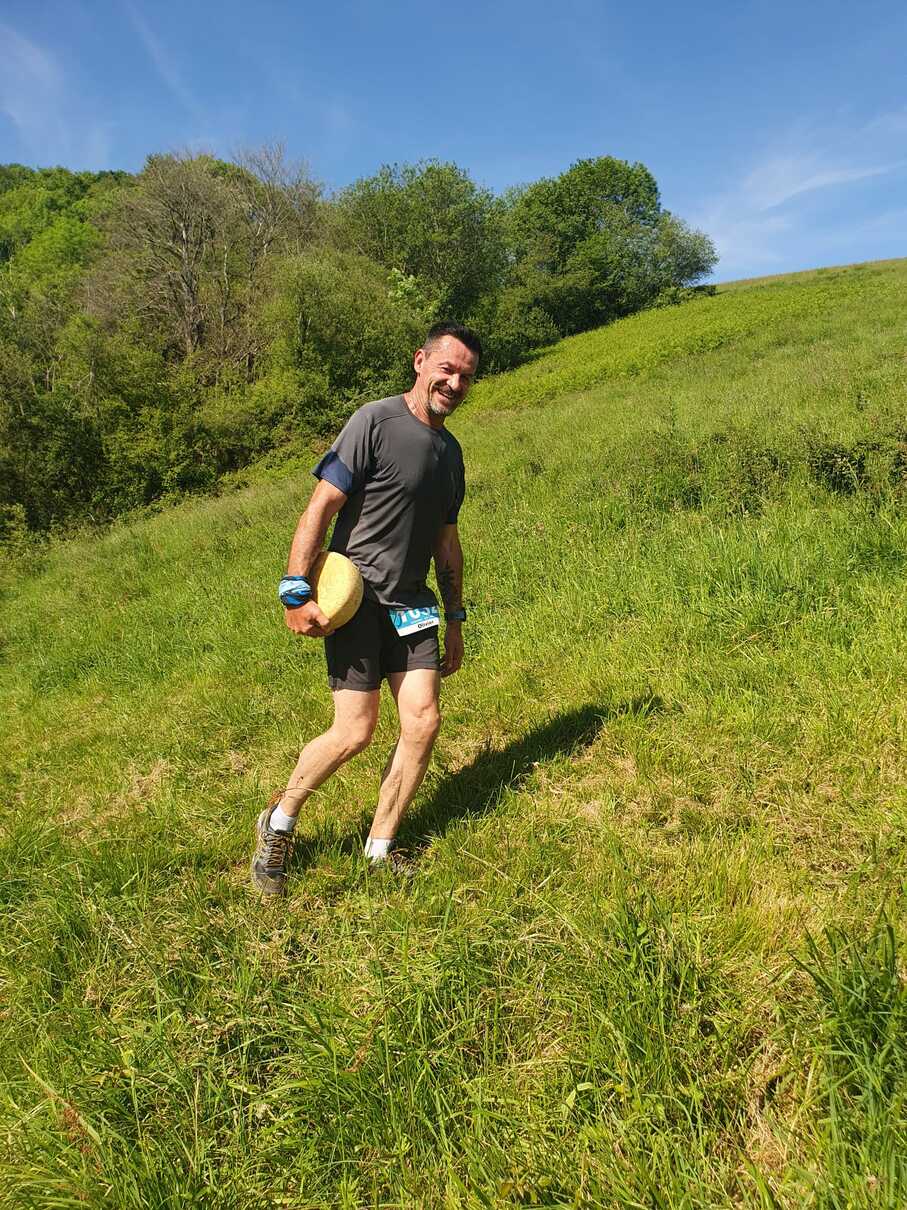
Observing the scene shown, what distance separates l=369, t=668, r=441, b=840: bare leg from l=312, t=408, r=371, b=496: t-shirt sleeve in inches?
32.6

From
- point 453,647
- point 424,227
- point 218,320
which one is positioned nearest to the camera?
point 453,647

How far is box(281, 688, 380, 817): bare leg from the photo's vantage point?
8.22ft

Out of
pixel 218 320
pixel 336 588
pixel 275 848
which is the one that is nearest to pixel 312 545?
pixel 336 588

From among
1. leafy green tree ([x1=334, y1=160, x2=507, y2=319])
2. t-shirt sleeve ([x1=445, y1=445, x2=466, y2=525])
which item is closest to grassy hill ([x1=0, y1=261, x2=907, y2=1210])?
t-shirt sleeve ([x1=445, y1=445, x2=466, y2=525])

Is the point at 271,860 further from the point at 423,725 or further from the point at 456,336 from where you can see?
the point at 456,336

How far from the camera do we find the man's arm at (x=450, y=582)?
2904mm

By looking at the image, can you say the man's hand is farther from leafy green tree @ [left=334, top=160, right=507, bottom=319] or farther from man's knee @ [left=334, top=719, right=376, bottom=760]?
leafy green tree @ [left=334, top=160, right=507, bottom=319]

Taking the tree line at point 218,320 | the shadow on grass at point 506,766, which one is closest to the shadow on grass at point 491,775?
the shadow on grass at point 506,766

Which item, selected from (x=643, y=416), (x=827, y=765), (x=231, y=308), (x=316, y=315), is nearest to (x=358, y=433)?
(x=827, y=765)

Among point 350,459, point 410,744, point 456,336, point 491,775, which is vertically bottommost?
point 491,775

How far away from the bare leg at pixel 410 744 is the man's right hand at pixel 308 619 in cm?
47

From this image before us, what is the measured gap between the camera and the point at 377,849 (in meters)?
2.55

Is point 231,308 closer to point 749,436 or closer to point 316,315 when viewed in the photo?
point 316,315

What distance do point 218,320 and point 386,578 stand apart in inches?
1120
